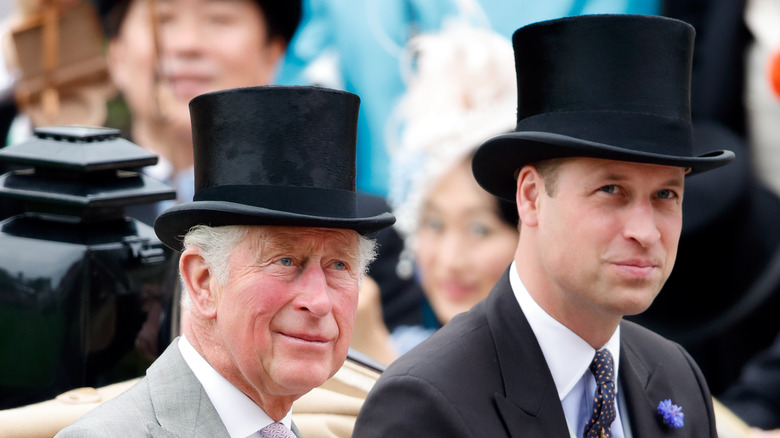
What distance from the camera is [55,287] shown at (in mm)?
3246

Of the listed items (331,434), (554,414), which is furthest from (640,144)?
(331,434)

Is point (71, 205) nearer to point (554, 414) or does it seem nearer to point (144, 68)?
point (554, 414)

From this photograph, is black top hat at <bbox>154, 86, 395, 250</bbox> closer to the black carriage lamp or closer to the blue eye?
the black carriage lamp

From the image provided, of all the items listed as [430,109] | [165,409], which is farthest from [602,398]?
[430,109]

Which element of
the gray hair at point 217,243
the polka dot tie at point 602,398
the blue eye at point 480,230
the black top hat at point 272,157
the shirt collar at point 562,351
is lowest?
the blue eye at point 480,230

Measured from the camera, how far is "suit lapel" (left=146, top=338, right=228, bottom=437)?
8.49ft

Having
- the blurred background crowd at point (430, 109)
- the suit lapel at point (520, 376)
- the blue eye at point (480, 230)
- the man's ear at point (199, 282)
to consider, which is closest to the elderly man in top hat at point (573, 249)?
the suit lapel at point (520, 376)

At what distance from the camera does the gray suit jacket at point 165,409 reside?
2.53 meters

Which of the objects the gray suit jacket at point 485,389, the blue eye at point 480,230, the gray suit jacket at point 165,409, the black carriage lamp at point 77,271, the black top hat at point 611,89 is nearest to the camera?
the gray suit jacket at point 165,409

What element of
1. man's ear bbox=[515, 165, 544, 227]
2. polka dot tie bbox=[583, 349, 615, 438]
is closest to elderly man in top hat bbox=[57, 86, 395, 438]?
man's ear bbox=[515, 165, 544, 227]

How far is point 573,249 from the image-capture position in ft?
10.0

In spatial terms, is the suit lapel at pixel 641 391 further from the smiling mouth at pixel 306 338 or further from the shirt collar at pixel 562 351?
the smiling mouth at pixel 306 338

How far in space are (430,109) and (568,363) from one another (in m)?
3.56

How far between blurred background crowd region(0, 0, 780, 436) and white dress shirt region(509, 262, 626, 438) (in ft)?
5.65
